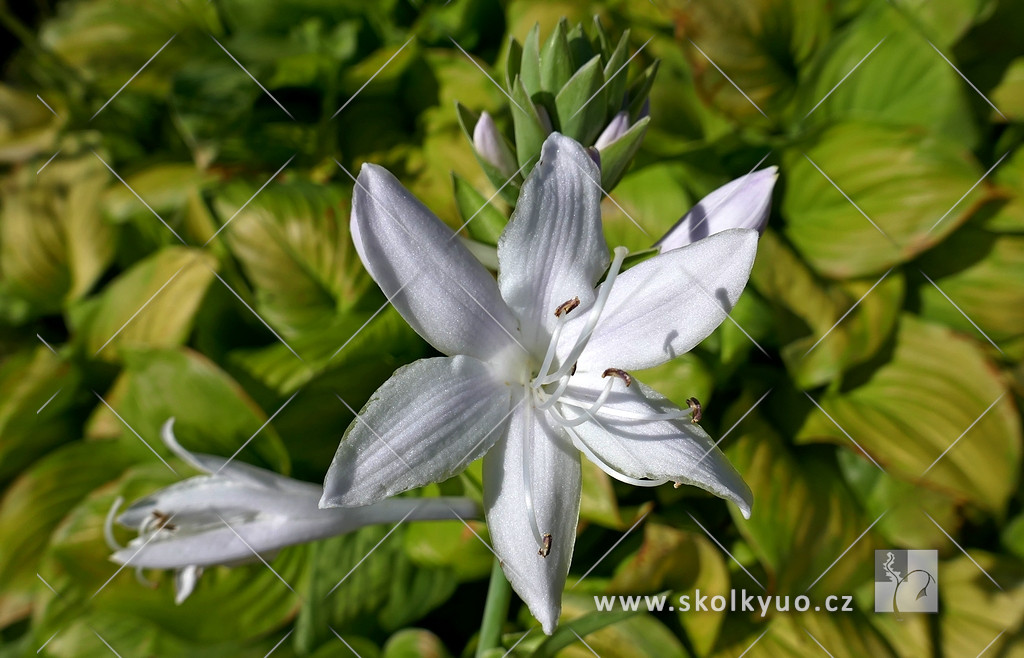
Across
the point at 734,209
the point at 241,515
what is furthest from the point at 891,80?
the point at 241,515

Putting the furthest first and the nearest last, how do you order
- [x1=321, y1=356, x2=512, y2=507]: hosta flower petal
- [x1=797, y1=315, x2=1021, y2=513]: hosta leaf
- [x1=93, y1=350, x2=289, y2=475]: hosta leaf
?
[x1=797, y1=315, x2=1021, y2=513]: hosta leaf, [x1=93, y1=350, x2=289, y2=475]: hosta leaf, [x1=321, y1=356, x2=512, y2=507]: hosta flower petal

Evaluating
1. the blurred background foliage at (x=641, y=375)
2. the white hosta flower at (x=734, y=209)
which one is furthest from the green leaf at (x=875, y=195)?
the white hosta flower at (x=734, y=209)

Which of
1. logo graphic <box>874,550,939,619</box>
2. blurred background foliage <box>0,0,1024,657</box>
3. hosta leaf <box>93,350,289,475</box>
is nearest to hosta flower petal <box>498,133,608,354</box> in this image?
blurred background foliage <box>0,0,1024,657</box>

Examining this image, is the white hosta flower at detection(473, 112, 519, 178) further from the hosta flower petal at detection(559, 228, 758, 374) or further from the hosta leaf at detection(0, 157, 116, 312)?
the hosta leaf at detection(0, 157, 116, 312)

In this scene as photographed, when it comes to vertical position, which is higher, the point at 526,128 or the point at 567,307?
the point at 526,128

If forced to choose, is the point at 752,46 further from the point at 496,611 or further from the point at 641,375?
the point at 496,611

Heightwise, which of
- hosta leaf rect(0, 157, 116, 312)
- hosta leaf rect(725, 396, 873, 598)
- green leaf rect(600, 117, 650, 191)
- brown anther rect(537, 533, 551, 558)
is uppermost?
green leaf rect(600, 117, 650, 191)
